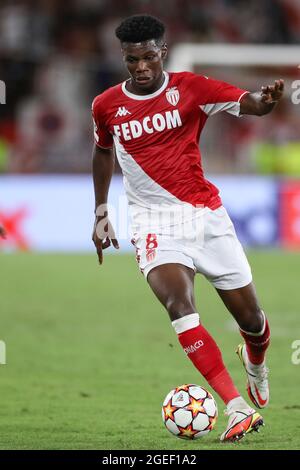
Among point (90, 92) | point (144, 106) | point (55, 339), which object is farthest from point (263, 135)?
point (144, 106)

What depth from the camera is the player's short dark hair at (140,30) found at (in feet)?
22.0

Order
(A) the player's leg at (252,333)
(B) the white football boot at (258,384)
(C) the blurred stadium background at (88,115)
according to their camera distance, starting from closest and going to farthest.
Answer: (A) the player's leg at (252,333), (B) the white football boot at (258,384), (C) the blurred stadium background at (88,115)

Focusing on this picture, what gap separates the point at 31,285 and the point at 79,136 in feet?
18.2

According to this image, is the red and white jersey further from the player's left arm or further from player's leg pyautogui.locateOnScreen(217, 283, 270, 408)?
player's leg pyautogui.locateOnScreen(217, 283, 270, 408)

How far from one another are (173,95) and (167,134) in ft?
0.79

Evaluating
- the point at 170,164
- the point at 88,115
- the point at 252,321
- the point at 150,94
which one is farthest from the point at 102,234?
the point at 88,115

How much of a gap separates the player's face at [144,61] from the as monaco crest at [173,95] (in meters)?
0.11

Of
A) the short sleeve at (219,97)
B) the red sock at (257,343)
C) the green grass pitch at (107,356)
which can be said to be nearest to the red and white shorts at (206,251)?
the red sock at (257,343)

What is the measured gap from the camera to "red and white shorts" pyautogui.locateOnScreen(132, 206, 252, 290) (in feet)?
22.2

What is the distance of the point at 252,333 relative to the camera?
23.9ft

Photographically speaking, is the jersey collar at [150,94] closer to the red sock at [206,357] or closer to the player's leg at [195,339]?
the player's leg at [195,339]

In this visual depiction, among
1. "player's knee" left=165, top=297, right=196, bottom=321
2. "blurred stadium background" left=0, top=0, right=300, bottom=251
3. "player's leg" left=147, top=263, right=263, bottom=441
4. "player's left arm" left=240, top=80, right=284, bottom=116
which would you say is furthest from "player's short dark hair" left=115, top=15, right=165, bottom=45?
"blurred stadium background" left=0, top=0, right=300, bottom=251

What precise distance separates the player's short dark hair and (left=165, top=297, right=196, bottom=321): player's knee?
1.54 meters

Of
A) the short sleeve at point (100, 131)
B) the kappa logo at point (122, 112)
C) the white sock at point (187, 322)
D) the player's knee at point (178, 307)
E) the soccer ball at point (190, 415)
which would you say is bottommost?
A: the soccer ball at point (190, 415)
